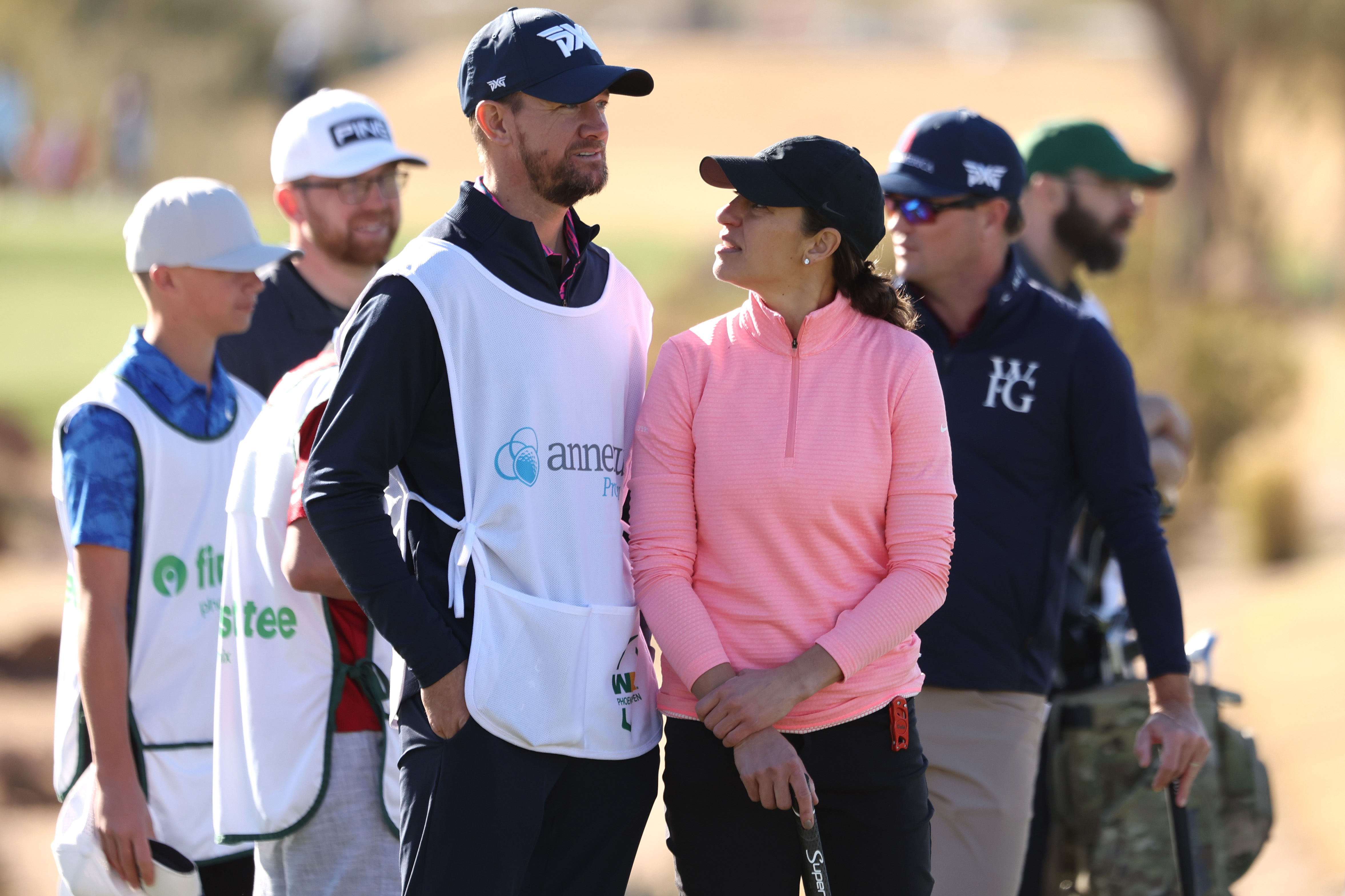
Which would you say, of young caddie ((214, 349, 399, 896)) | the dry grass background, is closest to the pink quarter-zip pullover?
young caddie ((214, 349, 399, 896))

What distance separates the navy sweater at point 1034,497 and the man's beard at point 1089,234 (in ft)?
3.79

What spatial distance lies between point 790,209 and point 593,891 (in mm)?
1306

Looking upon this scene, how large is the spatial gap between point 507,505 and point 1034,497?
58.4 inches

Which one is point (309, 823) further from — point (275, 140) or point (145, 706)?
point (275, 140)

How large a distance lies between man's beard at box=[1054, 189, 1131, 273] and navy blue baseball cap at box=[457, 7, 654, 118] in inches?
90.2

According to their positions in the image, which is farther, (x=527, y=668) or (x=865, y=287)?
(x=865, y=287)

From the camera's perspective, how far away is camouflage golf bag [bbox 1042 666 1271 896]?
3982 millimetres

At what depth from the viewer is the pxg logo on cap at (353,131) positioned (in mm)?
4219

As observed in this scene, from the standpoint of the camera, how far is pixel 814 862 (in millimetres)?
2789

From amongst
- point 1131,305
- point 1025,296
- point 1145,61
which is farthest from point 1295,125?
point 1145,61

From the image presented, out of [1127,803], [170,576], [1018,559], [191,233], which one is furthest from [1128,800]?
[191,233]

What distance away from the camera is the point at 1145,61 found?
6712 centimetres

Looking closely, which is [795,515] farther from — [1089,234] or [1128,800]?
[1089,234]

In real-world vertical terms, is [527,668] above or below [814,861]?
above
